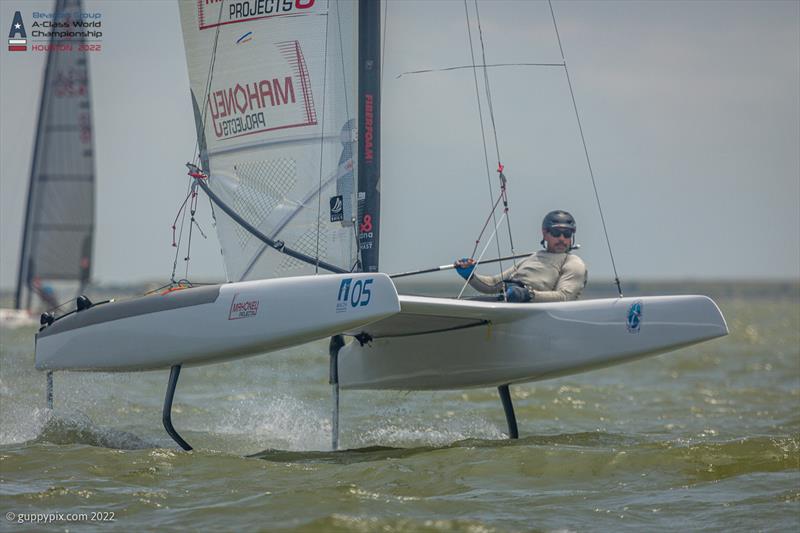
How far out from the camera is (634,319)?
720cm

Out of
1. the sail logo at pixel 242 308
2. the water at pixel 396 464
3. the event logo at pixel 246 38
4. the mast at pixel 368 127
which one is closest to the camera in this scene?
the water at pixel 396 464

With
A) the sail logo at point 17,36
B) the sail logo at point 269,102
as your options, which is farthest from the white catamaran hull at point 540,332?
the sail logo at point 17,36

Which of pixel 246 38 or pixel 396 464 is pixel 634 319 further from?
pixel 246 38

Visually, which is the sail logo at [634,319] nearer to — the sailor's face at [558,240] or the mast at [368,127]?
the sailor's face at [558,240]

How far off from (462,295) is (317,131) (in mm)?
1440

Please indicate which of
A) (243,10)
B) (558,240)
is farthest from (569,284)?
(243,10)

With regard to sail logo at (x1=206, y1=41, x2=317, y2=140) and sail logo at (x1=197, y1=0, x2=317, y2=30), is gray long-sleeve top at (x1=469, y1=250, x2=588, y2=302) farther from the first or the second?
sail logo at (x1=197, y1=0, x2=317, y2=30)

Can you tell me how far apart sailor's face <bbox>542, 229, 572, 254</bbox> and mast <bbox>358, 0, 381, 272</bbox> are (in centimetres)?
113

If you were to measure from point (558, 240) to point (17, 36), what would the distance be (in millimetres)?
6317

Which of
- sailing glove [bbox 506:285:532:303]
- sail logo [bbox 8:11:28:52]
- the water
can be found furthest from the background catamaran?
sail logo [bbox 8:11:28:52]

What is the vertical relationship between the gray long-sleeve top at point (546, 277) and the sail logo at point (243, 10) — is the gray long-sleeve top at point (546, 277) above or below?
below

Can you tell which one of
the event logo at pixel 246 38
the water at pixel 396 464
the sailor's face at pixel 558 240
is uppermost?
the event logo at pixel 246 38

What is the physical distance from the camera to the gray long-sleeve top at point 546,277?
25.0 feet

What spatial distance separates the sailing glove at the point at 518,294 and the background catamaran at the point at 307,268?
153mm
